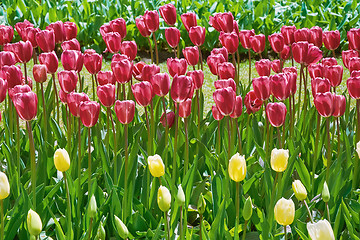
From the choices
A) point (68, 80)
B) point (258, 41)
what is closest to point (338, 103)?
point (258, 41)

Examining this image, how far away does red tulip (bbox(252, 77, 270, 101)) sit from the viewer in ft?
7.61

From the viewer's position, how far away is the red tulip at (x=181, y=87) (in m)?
2.18

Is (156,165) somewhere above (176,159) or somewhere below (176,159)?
above

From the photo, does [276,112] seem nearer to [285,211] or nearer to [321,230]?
[285,211]

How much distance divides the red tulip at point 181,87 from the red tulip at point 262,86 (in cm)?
29

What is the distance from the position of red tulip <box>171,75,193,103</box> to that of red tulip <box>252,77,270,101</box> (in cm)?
29

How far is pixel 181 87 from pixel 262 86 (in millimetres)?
355

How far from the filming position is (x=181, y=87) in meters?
2.19

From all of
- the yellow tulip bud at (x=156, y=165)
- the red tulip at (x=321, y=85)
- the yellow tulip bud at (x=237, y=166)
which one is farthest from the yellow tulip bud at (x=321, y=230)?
the red tulip at (x=321, y=85)

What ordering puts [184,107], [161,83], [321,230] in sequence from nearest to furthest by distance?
[321,230], [161,83], [184,107]

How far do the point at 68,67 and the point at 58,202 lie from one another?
664 millimetres

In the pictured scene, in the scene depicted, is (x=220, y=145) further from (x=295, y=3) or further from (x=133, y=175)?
(x=295, y=3)

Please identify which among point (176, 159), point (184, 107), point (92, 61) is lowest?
point (176, 159)

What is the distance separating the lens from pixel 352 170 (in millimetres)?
2566
